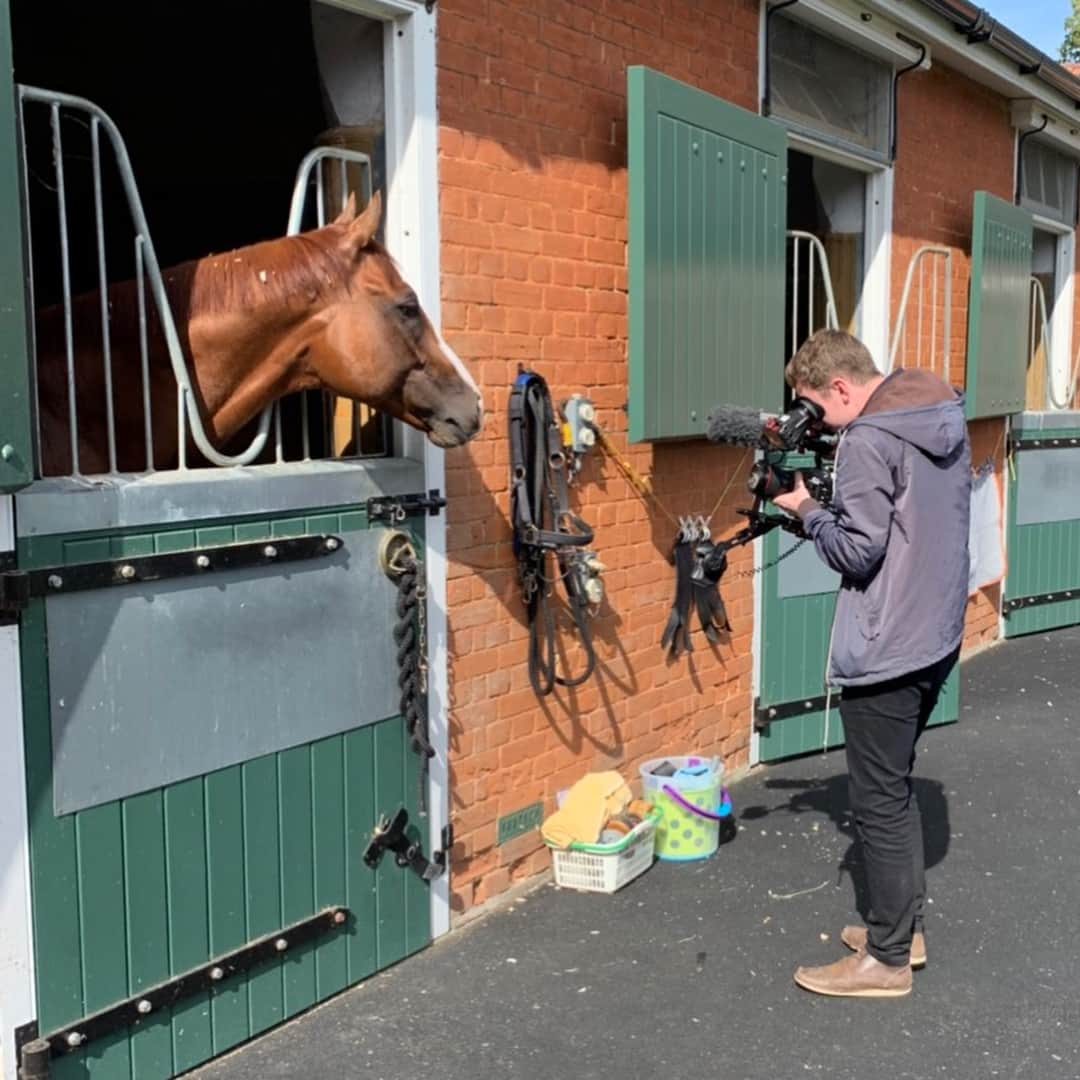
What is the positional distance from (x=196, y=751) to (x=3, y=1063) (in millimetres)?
765

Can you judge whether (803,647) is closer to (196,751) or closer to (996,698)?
(996,698)

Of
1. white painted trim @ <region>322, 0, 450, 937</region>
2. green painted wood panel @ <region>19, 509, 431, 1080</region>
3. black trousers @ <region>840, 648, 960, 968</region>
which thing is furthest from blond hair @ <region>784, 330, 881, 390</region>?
green painted wood panel @ <region>19, 509, 431, 1080</region>

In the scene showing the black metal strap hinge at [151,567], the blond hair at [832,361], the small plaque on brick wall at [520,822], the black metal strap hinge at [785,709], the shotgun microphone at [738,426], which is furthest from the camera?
the black metal strap hinge at [785,709]

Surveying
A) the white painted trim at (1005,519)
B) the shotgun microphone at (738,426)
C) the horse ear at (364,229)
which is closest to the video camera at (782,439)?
the shotgun microphone at (738,426)

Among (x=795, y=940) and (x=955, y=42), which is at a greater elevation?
(x=955, y=42)

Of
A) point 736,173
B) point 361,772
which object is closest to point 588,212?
point 736,173

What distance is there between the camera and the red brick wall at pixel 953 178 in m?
6.39

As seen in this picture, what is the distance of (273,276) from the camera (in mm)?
3129

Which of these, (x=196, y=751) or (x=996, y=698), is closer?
(x=196, y=751)

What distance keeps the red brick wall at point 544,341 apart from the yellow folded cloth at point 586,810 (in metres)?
0.10

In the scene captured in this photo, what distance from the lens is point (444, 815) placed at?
3.80 m

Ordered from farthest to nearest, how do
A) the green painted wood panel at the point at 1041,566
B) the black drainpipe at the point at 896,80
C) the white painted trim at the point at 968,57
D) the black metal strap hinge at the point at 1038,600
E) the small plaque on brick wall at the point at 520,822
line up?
1. the black metal strap hinge at the point at 1038,600
2. the green painted wood panel at the point at 1041,566
3. the black drainpipe at the point at 896,80
4. the white painted trim at the point at 968,57
5. the small plaque on brick wall at the point at 520,822

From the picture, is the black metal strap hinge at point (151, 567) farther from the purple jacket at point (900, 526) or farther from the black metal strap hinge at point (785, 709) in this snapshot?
the black metal strap hinge at point (785, 709)

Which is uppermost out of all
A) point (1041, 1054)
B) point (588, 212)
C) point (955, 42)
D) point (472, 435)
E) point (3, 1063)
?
point (955, 42)
